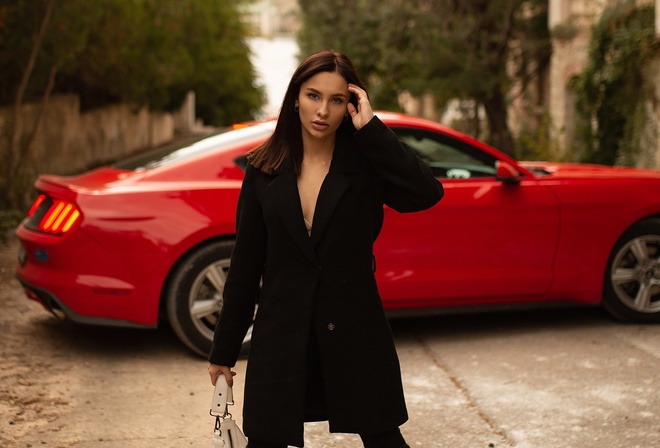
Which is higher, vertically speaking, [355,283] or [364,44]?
[364,44]

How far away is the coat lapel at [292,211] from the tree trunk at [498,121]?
561 inches

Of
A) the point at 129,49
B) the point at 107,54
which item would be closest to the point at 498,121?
the point at 107,54

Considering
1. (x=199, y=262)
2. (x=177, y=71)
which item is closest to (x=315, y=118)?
(x=199, y=262)

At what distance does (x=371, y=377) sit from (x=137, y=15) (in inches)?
668

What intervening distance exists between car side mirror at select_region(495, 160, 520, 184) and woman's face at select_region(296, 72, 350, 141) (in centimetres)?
341

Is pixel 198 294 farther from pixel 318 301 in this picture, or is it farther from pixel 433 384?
pixel 318 301

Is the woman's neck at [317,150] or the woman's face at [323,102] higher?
the woman's face at [323,102]

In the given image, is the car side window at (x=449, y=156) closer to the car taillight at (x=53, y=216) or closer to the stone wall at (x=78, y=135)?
the car taillight at (x=53, y=216)

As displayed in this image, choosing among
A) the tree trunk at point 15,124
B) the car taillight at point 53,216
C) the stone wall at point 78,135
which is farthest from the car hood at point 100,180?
the stone wall at point 78,135

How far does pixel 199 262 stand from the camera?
239 inches

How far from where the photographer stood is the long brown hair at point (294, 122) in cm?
313

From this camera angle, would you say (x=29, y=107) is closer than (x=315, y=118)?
No

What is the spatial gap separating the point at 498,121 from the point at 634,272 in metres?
10.8

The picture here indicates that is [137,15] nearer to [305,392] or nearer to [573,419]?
[573,419]
